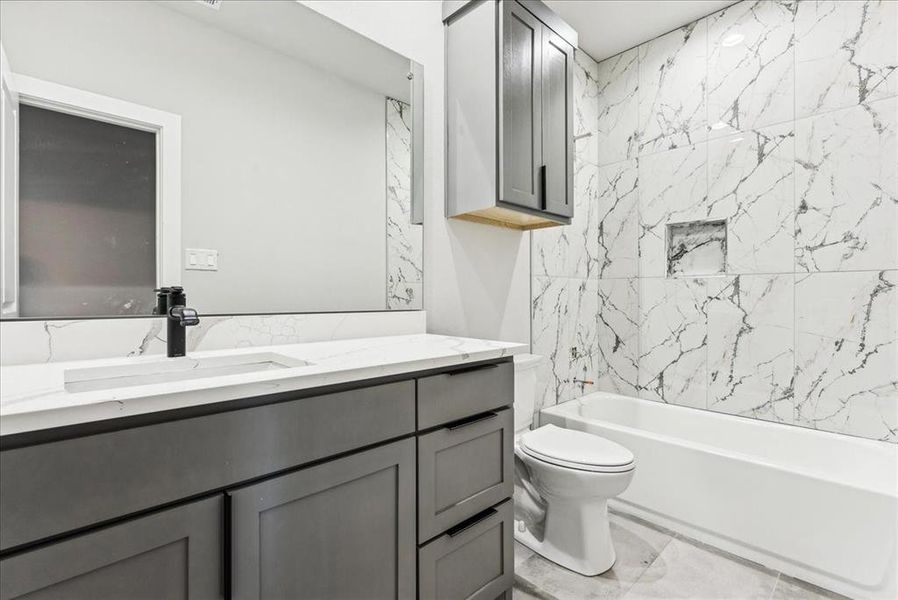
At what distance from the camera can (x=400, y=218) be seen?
1803 mm

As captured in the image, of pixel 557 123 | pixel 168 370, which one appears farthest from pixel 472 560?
pixel 557 123

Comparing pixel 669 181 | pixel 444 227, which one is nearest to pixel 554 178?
pixel 444 227

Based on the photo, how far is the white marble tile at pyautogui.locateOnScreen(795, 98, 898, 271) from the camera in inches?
78.7

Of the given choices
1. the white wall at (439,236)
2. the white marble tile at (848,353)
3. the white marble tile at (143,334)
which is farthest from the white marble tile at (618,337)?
the white marble tile at (143,334)

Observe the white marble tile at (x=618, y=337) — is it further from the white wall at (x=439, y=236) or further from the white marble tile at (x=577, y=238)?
the white wall at (x=439, y=236)

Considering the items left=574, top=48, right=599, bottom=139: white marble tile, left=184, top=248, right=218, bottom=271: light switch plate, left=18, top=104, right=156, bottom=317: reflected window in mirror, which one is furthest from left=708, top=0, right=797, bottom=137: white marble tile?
left=18, top=104, right=156, bottom=317: reflected window in mirror

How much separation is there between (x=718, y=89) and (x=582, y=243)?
3.76 feet

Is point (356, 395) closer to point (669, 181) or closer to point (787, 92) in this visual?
point (669, 181)

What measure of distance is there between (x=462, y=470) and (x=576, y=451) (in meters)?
0.74

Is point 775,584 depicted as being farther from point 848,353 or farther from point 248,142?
point 248,142

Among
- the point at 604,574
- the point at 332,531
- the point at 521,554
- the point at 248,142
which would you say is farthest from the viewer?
the point at 521,554

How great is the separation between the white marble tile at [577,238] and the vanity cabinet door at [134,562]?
6.75ft

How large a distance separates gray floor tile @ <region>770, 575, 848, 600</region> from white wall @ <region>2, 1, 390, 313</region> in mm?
1886

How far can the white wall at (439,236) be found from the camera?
1.75 metres
